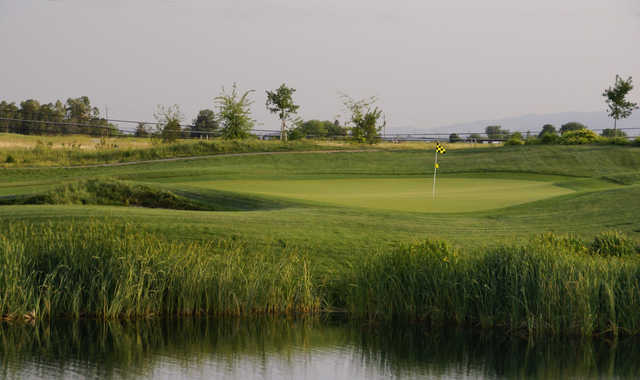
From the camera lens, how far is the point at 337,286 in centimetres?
1246

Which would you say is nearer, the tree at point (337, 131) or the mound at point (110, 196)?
the mound at point (110, 196)

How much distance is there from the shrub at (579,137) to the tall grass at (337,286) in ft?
123

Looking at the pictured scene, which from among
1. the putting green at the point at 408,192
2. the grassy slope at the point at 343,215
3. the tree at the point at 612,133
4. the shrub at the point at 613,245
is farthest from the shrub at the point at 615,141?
the shrub at the point at 613,245

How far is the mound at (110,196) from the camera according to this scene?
1986cm

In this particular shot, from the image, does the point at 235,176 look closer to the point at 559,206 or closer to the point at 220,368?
the point at 559,206

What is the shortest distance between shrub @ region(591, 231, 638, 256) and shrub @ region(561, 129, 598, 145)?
3461 centimetres

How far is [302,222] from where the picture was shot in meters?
16.5

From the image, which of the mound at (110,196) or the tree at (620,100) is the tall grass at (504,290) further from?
the tree at (620,100)

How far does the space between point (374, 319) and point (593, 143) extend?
39738 millimetres

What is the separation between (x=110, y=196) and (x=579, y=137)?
36797 millimetres

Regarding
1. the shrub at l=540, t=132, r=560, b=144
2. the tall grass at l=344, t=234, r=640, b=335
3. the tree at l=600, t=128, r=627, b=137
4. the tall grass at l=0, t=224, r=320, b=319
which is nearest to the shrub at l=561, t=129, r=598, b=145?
the shrub at l=540, t=132, r=560, b=144

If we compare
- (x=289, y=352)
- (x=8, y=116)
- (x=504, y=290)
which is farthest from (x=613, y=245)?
(x=8, y=116)

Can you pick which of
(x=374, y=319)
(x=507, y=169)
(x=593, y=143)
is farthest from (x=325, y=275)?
(x=593, y=143)

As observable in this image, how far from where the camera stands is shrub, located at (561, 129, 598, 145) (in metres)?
47.5
